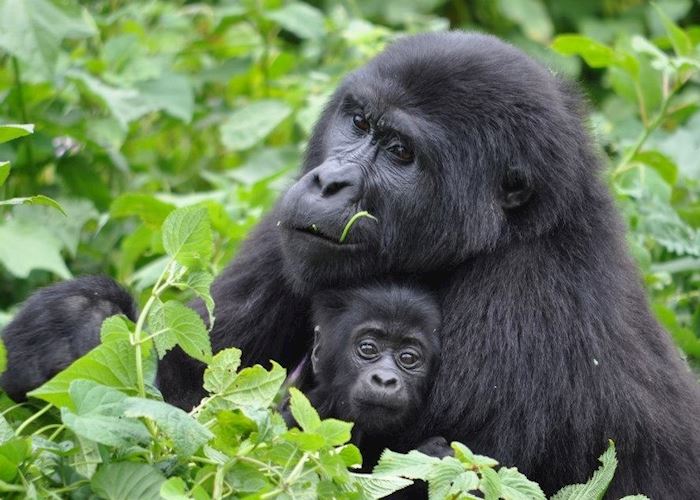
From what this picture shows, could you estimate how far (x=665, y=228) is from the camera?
553 centimetres

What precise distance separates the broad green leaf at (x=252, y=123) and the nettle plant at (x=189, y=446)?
11.2 ft

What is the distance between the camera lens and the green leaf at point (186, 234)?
3.40m

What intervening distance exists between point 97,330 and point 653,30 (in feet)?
20.5

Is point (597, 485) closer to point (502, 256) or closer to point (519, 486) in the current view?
point (519, 486)

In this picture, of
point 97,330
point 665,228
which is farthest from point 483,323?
point 665,228

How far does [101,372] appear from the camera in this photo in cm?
323

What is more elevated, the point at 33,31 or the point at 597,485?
the point at 597,485

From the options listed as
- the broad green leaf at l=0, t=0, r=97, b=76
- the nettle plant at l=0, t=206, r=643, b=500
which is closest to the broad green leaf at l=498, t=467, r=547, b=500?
the nettle plant at l=0, t=206, r=643, b=500

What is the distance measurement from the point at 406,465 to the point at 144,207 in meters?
2.56

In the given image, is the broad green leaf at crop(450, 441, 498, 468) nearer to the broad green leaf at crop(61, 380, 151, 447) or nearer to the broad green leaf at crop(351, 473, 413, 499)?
the broad green leaf at crop(351, 473, 413, 499)

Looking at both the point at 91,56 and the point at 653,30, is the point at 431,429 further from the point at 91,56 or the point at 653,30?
the point at 653,30

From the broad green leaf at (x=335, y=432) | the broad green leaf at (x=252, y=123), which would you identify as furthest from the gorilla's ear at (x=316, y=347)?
the broad green leaf at (x=252, y=123)

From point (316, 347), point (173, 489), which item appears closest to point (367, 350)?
point (316, 347)

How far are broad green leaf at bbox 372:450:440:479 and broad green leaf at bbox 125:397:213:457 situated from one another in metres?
0.48
